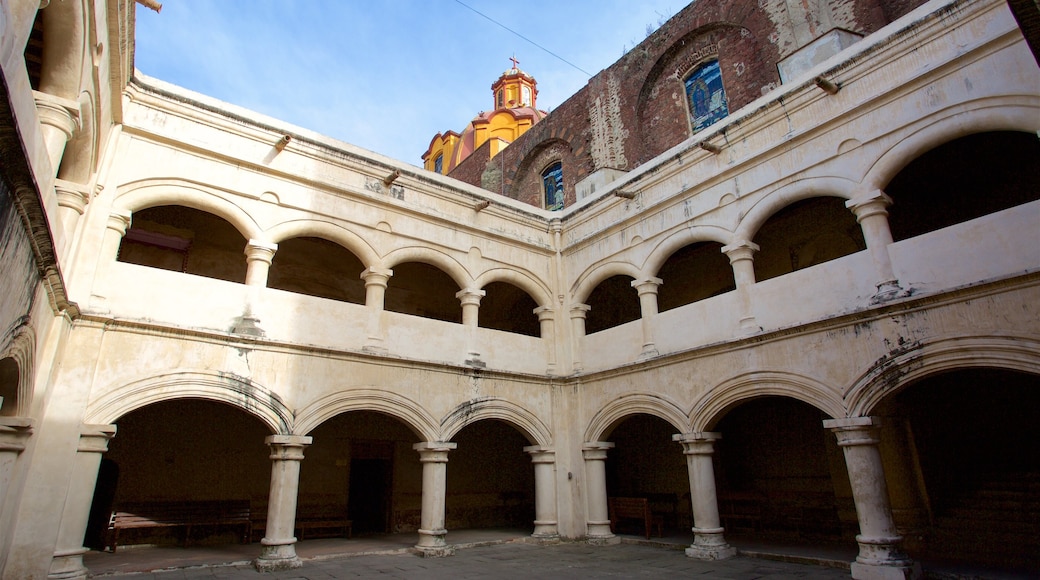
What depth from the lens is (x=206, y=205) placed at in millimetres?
8125

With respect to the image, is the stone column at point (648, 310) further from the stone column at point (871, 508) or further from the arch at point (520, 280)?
the stone column at point (871, 508)

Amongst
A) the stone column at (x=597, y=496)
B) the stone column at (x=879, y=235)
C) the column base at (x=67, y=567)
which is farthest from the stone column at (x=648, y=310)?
the column base at (x=67, y=567)

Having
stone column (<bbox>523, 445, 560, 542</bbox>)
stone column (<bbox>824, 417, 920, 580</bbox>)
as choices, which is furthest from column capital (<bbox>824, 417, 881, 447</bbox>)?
stone column (<bbox>523, 445, 560, 542</bbox>)

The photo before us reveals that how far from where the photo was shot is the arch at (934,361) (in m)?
5.77

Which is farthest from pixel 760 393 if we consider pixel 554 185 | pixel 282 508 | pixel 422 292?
pixel 554 185

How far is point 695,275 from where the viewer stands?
1223 cm

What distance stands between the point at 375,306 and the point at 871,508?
23.2ft

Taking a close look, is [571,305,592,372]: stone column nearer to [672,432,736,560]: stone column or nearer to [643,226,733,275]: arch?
[643,226,733,275]: arch

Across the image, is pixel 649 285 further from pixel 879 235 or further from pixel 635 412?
pixel 879 235

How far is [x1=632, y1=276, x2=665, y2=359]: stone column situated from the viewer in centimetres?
952

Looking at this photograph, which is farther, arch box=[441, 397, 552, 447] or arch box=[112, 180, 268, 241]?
arch box=[441, 397, 552, 447]

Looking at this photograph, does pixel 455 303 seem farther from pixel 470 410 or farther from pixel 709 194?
pixel 709 194

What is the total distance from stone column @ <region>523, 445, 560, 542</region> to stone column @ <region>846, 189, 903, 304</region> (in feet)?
18.8

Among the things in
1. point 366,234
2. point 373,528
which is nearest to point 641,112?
point 366,234
